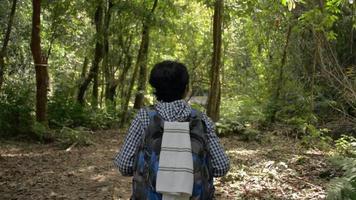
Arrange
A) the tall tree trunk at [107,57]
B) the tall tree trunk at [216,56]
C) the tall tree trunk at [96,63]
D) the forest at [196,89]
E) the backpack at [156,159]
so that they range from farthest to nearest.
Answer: the tall tree trunk at [96,63]
the tall tree trunk at [107,57]
the tall tree trunk at [216,56]
the forest at [196,89]
the backpack at [156,159]

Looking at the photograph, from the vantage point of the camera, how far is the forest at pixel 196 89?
7113 mm

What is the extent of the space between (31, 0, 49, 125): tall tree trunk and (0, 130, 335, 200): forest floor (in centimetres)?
86

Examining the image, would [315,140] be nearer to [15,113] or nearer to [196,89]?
[15,113]

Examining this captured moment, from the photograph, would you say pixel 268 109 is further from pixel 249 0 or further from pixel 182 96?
pixel 182 96

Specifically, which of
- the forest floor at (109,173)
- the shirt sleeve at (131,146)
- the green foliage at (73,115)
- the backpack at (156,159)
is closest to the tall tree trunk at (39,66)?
the forest floor at (109,173)

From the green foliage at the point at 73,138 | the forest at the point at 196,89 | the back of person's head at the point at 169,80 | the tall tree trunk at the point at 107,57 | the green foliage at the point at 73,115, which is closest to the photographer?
the back of person's head at the point at 169,80

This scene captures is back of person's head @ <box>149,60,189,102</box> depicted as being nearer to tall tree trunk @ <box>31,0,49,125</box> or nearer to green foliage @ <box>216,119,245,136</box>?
tall tree trunk @ <box>31,0,49,125</box>

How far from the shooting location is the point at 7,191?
6461 millimetres

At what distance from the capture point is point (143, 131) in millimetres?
2742

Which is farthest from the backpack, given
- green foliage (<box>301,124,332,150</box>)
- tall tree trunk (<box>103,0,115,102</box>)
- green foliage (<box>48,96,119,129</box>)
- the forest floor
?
tall tree trunk (<box>103,0,115,102</box>)

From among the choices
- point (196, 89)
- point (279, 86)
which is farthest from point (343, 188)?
point (196, 89)

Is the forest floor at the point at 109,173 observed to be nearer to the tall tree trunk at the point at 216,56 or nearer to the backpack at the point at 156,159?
the tall tree trunk at the point at 216,56

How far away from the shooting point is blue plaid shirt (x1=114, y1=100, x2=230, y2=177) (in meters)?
2.74

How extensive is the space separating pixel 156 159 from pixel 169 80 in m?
0.48
